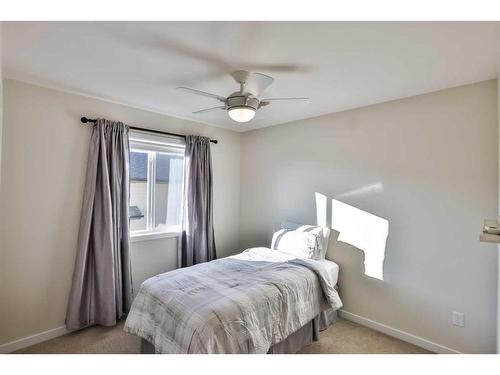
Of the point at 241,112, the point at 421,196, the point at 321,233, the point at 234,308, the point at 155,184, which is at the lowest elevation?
the point at 234,308

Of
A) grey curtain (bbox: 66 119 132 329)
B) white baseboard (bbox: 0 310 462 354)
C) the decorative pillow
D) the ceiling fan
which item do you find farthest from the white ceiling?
white baseboard (bbox: 0 310 462 354)

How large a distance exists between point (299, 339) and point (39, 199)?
2.57 m

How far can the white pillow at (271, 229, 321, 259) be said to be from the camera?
2.77m

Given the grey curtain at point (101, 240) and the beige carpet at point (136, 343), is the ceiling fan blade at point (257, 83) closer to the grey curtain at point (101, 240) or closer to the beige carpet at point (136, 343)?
the grey curtain at point (101, 240)

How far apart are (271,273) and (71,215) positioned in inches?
77.4

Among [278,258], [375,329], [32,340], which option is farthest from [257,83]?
[32,340]

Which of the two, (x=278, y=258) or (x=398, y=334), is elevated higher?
(x=278, y=258)

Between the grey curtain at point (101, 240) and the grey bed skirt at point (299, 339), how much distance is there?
31.7 inches

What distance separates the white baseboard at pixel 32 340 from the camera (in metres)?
2.13

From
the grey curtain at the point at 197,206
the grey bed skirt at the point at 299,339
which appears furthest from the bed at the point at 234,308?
the grey curtain at the point at 197,206

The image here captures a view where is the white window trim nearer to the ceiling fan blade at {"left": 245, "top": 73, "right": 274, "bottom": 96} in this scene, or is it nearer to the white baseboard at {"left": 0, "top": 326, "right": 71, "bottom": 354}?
the white baseboard at {"left": 0, "top": 326, "right": 71, "bottom": 354}

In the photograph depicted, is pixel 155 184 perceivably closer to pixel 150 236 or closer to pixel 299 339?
pixel 150 236

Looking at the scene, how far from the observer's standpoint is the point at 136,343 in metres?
2.27
